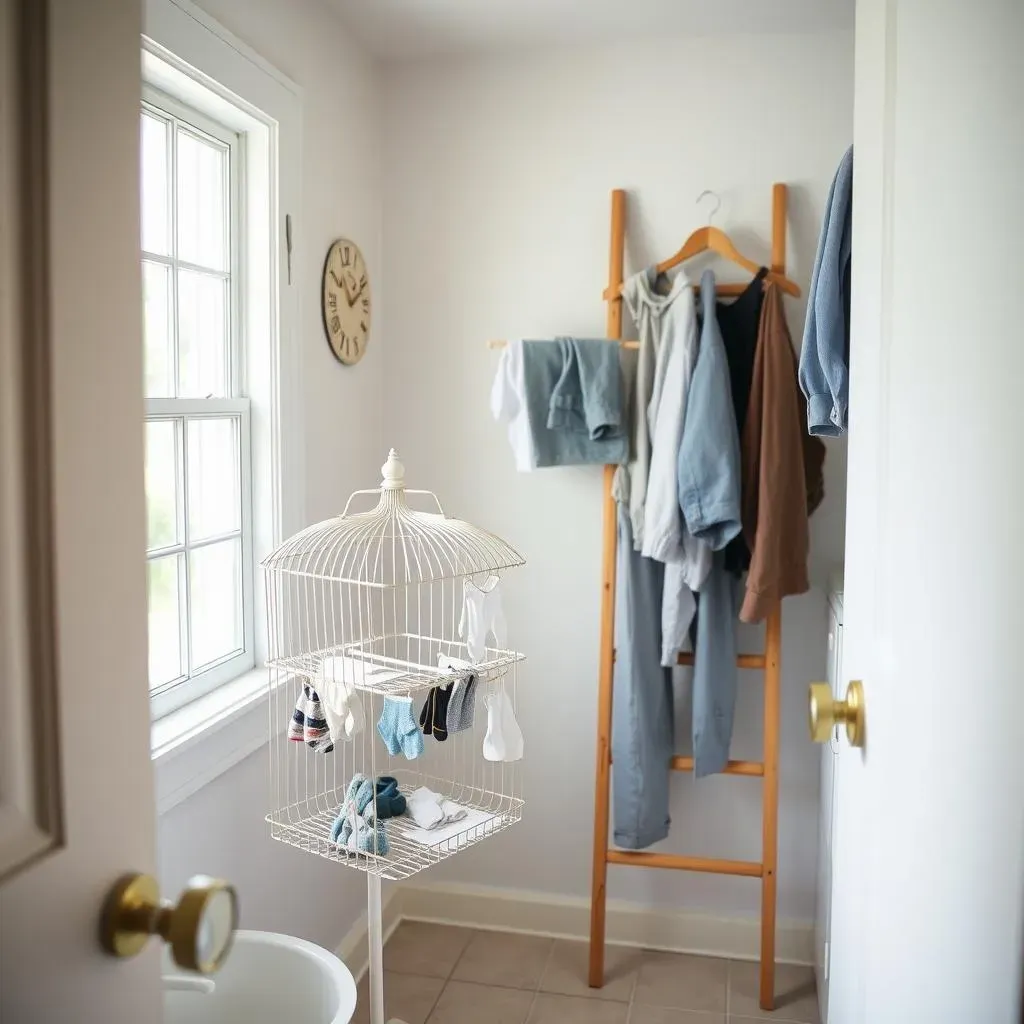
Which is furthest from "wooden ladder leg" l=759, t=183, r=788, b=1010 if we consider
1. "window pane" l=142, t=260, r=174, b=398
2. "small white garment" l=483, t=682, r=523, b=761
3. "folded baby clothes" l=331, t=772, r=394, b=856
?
"window pane" l=142, t=260, r=174, b=398

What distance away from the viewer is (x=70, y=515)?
62 cm

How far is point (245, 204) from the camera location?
2309 mm

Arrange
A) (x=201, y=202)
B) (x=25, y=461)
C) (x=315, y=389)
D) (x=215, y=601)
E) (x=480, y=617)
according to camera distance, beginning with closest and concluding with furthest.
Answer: (x=25, y=461) < (x=480, y=617) < (x=201, y=202) < (x=215, y=601) < (x=315, y=389)

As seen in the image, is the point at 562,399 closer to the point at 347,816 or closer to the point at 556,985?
the point at 347,816

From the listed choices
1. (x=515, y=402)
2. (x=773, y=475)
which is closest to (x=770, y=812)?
(x=773, y=475)

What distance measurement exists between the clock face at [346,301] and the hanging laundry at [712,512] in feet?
2.91

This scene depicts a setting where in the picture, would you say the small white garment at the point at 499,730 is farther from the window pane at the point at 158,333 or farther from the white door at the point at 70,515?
the white door at the point at 70,515

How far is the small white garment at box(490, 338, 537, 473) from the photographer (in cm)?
263

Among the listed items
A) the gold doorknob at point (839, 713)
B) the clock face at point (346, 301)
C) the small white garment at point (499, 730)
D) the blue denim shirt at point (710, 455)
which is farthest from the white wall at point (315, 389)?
the gold doorknob at point (839, 713)

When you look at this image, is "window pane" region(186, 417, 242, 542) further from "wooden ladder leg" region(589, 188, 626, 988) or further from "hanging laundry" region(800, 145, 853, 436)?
"hanging laundry" region(800, 145, 853, 436)

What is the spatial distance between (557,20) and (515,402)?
0.95m

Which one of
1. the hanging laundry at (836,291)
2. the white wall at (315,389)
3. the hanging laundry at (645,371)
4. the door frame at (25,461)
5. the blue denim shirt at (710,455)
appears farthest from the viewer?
the hanging laundry at (645,371)

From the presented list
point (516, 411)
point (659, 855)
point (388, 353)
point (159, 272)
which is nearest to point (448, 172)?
point (388, 353)

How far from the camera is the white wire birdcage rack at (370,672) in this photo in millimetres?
1928
